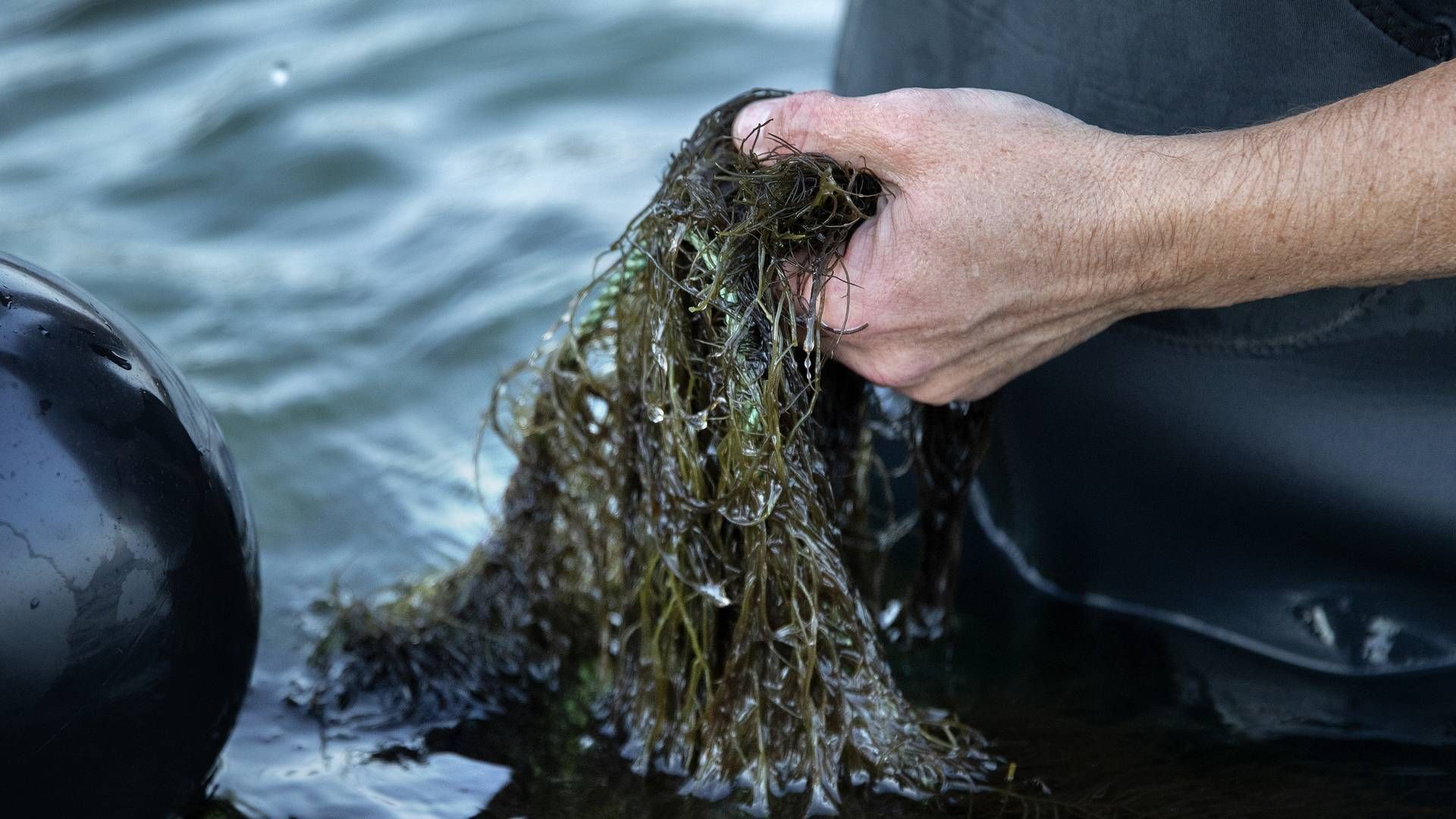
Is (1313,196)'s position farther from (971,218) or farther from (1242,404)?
(1242,404)

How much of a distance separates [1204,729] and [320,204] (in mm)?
3341

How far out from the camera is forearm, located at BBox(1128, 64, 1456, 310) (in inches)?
56.5

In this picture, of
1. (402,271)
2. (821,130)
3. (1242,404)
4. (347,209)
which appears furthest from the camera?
(347,209)

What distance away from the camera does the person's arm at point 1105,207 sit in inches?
57.5

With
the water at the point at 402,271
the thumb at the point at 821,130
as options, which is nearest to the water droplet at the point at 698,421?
the thumb at the point at 821,130

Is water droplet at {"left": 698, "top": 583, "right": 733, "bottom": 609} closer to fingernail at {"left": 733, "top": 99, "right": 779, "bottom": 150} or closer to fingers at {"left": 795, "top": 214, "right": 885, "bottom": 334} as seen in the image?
fingers at {"left": 795, "top": 214, "right": 885, "bottom": 334}

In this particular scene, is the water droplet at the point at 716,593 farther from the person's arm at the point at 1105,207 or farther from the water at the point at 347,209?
the water at the point at 347,209

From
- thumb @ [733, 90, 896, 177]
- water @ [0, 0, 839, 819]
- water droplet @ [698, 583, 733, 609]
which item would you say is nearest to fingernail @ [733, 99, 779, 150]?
thumb @ [733, 90, 896, 177]

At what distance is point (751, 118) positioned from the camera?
1.73m

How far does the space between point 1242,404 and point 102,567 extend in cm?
159

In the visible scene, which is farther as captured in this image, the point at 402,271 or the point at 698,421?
the point at 402,271

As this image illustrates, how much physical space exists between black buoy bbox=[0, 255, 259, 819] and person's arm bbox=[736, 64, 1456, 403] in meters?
0.87

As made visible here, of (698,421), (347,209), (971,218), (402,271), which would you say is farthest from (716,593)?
(347,209)

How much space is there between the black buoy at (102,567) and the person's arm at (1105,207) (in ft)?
2.87
